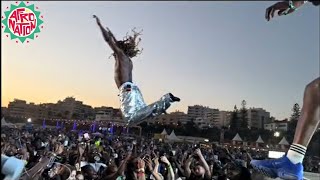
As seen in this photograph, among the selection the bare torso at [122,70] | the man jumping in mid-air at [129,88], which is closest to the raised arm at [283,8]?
the man jumping in mid-air at [129,88]

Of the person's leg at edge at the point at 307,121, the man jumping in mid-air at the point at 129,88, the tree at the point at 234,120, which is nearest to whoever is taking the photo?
the person's leg at edge at the point at 307,121

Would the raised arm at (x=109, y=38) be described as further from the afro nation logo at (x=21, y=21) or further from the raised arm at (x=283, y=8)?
the raised arm at (x=283, y=8)

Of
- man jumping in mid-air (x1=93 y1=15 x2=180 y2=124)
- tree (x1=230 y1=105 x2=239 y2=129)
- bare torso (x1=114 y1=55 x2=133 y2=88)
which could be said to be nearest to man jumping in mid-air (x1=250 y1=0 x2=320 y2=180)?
man jumping in mid-air (x1=93 y1=15 x2=180 y2=124)

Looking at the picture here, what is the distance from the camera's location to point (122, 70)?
14.3 ft

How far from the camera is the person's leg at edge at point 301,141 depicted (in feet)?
8.11

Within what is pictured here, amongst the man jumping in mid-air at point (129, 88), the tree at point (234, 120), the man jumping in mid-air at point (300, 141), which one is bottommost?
the man jumping in mid-air at point (300, 141)

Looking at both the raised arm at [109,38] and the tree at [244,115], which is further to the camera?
the tree at [244,115]

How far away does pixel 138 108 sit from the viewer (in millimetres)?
4078

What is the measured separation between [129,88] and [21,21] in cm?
138

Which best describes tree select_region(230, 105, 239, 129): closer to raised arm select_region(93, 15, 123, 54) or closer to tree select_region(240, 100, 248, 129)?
tree select_region(240, 100, 248, 129)

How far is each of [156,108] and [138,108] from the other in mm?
243

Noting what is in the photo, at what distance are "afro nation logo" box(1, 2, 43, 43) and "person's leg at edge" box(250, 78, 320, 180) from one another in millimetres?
2853

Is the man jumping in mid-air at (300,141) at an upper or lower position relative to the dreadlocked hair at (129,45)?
lower

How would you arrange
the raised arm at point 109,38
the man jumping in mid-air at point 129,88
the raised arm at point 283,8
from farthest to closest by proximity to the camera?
the raised arm at point 109,38
the man jumping in mid-air at point 129,88
the raised arm at point 283,8
